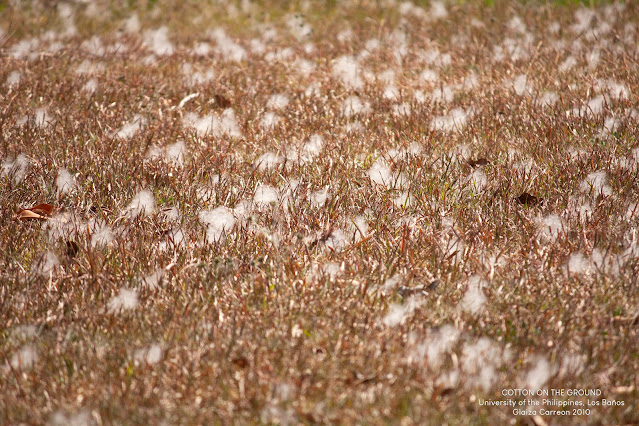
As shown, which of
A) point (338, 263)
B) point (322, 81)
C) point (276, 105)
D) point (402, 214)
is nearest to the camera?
point (338, 263)

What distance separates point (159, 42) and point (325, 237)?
3.84 meters

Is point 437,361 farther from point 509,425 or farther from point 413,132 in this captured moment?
point 413,132

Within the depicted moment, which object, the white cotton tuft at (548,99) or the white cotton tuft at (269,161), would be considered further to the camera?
the white cotton tuft at (548,99)

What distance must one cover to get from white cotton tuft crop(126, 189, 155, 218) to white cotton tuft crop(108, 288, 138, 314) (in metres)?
0.62

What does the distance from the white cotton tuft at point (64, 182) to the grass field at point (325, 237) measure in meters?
0.02

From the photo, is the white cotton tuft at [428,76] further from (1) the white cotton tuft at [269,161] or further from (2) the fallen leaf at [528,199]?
(2) the fallen leaf at [528,199]

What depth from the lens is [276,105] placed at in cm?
441

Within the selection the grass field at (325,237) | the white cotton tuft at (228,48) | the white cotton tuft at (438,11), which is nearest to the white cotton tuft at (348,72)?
the grass field at (325,237)

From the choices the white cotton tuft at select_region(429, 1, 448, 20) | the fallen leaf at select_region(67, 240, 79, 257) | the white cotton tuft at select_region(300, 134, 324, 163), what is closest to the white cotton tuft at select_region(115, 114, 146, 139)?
the white cotton tuft at select_region(300, 134, 324, 163)

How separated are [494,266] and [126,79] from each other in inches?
138

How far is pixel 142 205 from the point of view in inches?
120

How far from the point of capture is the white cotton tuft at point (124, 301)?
231 centimetres

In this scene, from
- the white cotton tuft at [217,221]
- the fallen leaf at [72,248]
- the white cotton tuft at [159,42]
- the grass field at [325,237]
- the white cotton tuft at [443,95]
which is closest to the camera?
the grass field at [325,237]

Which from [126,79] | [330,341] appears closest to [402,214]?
[330,341]
